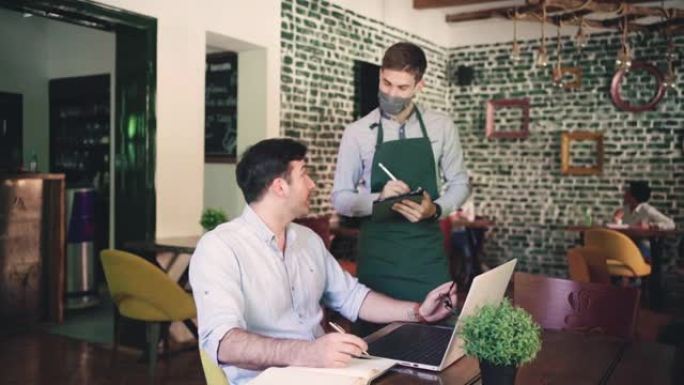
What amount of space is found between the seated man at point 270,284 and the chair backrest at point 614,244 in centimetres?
458

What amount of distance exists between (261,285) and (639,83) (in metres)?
6.99

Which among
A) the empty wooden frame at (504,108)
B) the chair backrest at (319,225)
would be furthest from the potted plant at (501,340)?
the empty wooden frame at (504,108)

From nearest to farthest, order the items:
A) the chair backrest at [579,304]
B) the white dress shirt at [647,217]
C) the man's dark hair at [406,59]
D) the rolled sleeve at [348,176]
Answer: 1. the chair backrest at [579,304]
2. the man's dark hair at [406,59]
3. the rolled sleeve at [348,176]
4. the white dress shirt at [647,217]

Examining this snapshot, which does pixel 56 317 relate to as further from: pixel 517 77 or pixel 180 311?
pixel 517 77

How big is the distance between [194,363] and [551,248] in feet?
16.8

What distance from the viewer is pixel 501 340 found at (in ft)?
4.71

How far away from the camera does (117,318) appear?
5.12 meters

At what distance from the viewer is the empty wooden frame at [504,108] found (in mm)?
8586

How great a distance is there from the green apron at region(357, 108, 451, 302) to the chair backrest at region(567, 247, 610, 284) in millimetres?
1782

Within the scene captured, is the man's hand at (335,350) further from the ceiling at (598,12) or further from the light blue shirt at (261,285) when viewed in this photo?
the ceiling at (598,12)

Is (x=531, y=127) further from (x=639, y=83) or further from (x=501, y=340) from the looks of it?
(x=501, y=340)

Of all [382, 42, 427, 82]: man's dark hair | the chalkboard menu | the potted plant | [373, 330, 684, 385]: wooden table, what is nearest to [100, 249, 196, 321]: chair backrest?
[382, 42, 427, 82]: man's dark hair

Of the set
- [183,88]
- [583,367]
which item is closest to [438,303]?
[583,367]

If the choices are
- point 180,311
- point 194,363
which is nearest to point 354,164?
point 180,311
